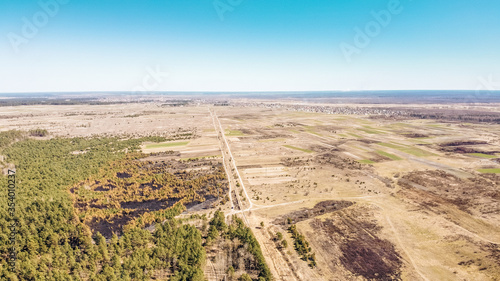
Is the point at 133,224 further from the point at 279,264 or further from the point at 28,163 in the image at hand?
the point at 28,163

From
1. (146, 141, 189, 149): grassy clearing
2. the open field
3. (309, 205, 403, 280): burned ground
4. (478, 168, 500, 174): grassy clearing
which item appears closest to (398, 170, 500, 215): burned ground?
the open field

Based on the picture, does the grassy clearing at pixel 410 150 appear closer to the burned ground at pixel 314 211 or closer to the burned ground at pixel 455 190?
the burned ground at pixel 455 190

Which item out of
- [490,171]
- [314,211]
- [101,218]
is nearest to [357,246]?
[314,211]

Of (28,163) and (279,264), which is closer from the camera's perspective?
(279,264)

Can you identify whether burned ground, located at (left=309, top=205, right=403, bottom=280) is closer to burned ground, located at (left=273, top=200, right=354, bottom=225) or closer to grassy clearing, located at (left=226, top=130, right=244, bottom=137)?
burned ground, located at (left=273, top=200, right=354, bottom=225)

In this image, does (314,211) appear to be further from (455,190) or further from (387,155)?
(387,155)

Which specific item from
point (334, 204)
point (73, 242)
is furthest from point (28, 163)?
point (334, 204)

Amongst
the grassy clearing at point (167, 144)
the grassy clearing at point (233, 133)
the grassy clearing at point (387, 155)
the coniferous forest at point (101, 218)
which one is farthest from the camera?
the grassy clearing at point (233, 133)

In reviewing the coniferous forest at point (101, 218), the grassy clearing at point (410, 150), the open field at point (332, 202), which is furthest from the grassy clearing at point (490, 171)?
the coniferous forest at point (101, 218)
